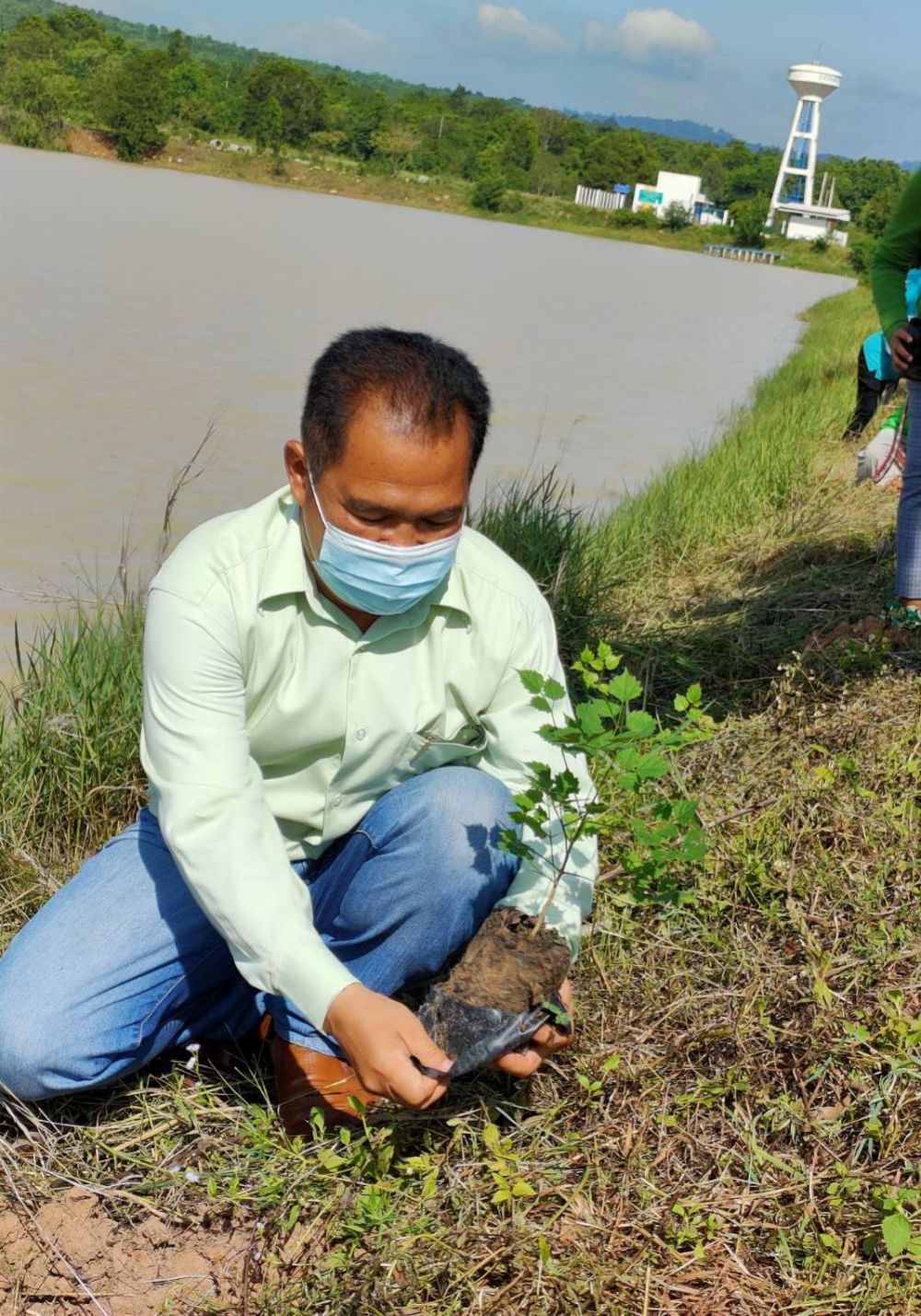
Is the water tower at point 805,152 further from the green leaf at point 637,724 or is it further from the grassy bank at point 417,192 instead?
the green leaf at point 637,724

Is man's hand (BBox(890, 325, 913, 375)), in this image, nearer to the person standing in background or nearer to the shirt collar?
the shirt collar

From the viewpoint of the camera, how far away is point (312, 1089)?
2096 mm

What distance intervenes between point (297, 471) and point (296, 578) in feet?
0.58

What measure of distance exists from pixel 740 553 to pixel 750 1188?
12.7 feet

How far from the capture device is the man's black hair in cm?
196

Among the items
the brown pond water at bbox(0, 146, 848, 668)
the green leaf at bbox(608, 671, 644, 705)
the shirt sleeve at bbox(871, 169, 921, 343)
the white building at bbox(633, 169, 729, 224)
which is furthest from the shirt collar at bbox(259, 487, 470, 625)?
the white building at bbox(633, 169, 729, 224)

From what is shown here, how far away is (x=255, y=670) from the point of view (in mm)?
2105

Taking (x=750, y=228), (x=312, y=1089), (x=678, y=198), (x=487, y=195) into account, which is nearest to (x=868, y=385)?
(x=312, y=1089)

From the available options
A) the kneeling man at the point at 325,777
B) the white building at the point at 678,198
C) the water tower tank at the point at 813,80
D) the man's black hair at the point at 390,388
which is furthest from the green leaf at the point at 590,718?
the water tower tank at the point at 813,80

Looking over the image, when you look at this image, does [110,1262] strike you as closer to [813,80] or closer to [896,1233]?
[896,1233]

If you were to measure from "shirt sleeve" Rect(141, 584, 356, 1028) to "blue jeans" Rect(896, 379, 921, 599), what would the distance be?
2243 millimetres

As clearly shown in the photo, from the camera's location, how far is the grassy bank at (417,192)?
55156mm

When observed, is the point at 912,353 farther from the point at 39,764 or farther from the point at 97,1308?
the point at 97,1308

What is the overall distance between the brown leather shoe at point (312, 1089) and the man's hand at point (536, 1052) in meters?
0.22
